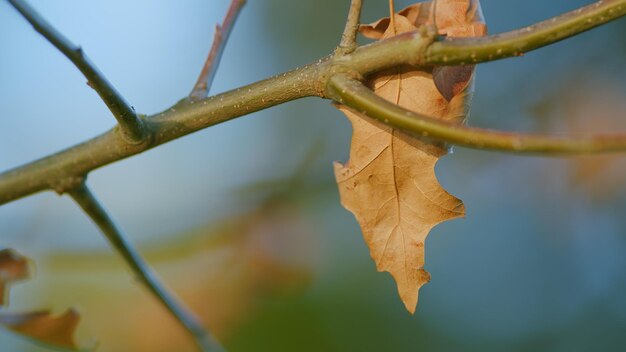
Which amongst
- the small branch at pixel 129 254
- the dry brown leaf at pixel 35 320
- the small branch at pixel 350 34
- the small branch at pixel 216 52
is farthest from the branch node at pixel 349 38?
the dry brown leaf at pixel 35 320

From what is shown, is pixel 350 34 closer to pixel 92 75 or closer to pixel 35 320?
pixel 92 75

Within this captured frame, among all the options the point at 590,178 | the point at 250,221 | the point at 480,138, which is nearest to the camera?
the point at 480,138

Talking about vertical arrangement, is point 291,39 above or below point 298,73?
above

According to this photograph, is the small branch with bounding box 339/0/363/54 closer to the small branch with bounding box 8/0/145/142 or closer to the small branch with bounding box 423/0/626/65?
the small branch with bounding box 423/0/626/65

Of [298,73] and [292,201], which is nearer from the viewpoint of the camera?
[298,73]

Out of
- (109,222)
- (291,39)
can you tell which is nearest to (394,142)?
(109,222)

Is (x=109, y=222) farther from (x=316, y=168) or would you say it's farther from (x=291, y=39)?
(x=291, y=39)

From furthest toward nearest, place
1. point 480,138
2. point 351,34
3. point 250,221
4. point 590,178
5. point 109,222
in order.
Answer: point 590,178 < point 250,221 < point 109,222 < point 351,34 < point 480,138

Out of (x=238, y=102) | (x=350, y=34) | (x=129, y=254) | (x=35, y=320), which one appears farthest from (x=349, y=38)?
(x=35, y=320)
